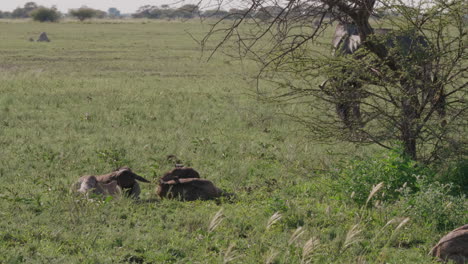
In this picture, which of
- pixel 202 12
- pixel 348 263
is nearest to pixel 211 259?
pixel 348 263

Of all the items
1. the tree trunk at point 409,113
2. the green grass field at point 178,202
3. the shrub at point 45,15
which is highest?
the tree trunk at point 409,113

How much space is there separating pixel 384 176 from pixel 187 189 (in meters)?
2.35

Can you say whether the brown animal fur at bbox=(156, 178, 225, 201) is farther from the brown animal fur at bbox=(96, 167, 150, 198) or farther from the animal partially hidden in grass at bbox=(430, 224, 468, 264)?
the animal partially hidden in grass at bbox=(430, 224, 468, 264)

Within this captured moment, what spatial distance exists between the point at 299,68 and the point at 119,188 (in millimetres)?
3155

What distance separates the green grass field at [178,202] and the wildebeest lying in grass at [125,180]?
8.0 inches

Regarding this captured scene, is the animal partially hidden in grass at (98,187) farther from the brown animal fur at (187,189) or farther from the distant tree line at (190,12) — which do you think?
the distant tree line at (190,12)

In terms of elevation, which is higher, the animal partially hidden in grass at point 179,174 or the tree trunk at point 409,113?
the tree trunk at point 409,113

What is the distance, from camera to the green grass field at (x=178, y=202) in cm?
525

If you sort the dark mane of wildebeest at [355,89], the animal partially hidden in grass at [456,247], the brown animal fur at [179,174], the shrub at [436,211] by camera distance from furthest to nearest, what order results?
the dark mane of wildebeest at [355,89]
the brown animal fur at [179,174]
the shrub at [436,211]
the animal partially hidden in grass at [456,247]

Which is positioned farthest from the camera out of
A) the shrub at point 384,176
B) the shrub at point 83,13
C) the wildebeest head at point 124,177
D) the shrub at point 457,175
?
the shrub at point 83,13

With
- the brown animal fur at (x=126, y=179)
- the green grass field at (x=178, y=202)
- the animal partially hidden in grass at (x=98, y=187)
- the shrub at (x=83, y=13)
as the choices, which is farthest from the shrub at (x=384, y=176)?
the shrub at (x=83, y=13)

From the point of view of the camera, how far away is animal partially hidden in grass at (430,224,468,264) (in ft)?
16.2

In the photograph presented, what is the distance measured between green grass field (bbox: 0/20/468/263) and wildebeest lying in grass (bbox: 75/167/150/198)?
204mm

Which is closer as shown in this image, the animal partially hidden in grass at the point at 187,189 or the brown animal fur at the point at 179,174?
the animal partially hidden in grass at the point at 187,189
